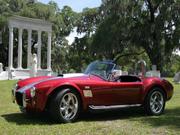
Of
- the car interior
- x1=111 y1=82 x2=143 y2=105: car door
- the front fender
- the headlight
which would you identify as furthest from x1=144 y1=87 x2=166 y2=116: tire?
the headlight

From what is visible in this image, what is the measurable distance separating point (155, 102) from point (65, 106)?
259cm

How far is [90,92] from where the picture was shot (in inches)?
337

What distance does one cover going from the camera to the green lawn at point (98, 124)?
7.20 meters

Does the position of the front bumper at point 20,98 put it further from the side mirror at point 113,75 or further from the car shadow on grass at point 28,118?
the side mirror at point 113,75

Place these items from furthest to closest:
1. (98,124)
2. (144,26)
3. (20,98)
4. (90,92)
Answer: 1. (144,26)
2. (90,92)
3. (20,98)
4. (98,124)

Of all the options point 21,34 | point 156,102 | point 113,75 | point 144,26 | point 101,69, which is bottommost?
point 156,102

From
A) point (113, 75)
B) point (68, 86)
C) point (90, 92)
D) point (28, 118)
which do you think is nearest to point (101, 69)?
point (113, 75)

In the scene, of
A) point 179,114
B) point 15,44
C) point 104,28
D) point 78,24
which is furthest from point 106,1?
point 179,114

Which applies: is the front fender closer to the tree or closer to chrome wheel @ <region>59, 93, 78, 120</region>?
chrome wheel @ <region>59, 93, 78, 120</region>

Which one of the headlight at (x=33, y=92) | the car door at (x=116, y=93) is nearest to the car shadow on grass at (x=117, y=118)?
the car door at (x=116, y=93)

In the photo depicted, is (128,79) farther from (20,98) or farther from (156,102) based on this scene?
(20,98)

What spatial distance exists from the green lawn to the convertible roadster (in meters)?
0.27

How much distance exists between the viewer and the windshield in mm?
9281

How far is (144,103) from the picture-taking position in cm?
960
